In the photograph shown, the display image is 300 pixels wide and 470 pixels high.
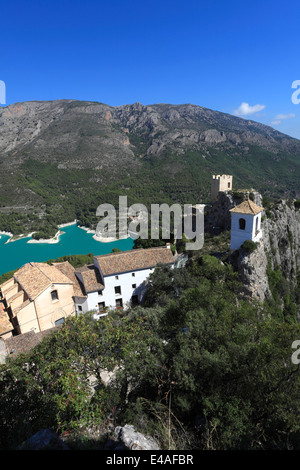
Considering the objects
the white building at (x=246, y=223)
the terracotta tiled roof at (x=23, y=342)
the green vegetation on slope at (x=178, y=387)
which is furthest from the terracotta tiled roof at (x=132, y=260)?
the green vegetation on slope at (x=178, y=387)

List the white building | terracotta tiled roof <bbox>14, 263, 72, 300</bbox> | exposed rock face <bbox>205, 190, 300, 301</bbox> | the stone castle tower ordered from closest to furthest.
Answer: terracotta tiled roof <bbox>14, 263, 72, 300</bbox> < exposed rock face <bbox>205, 190, 300, 301</bbox> < the white building < the stone castle tower

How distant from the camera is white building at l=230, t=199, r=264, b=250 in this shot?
1886 cm

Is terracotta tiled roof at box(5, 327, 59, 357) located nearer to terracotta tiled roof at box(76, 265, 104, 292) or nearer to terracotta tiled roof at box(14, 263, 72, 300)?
terracotta tiled roof at box(14, 263, 72, 300)

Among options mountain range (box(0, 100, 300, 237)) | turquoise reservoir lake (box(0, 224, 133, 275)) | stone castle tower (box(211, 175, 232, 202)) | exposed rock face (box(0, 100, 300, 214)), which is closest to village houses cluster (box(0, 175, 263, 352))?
stone castle tower (box(211, 175, 232, 202))

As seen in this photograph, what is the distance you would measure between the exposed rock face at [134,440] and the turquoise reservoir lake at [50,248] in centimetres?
6184

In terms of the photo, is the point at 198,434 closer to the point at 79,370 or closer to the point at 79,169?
the point at 79,370

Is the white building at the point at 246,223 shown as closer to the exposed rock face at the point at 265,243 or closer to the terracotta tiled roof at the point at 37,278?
the exposed rock face at the point at 265,243

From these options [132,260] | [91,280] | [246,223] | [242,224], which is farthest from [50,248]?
[246,223]

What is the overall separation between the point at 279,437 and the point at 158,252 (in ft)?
55.1

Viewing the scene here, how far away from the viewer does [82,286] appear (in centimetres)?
2128

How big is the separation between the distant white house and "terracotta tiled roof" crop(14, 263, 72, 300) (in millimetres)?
1971

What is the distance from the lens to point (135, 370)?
27.5 feet

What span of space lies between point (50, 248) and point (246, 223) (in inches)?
2730

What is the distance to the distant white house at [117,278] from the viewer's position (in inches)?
816
